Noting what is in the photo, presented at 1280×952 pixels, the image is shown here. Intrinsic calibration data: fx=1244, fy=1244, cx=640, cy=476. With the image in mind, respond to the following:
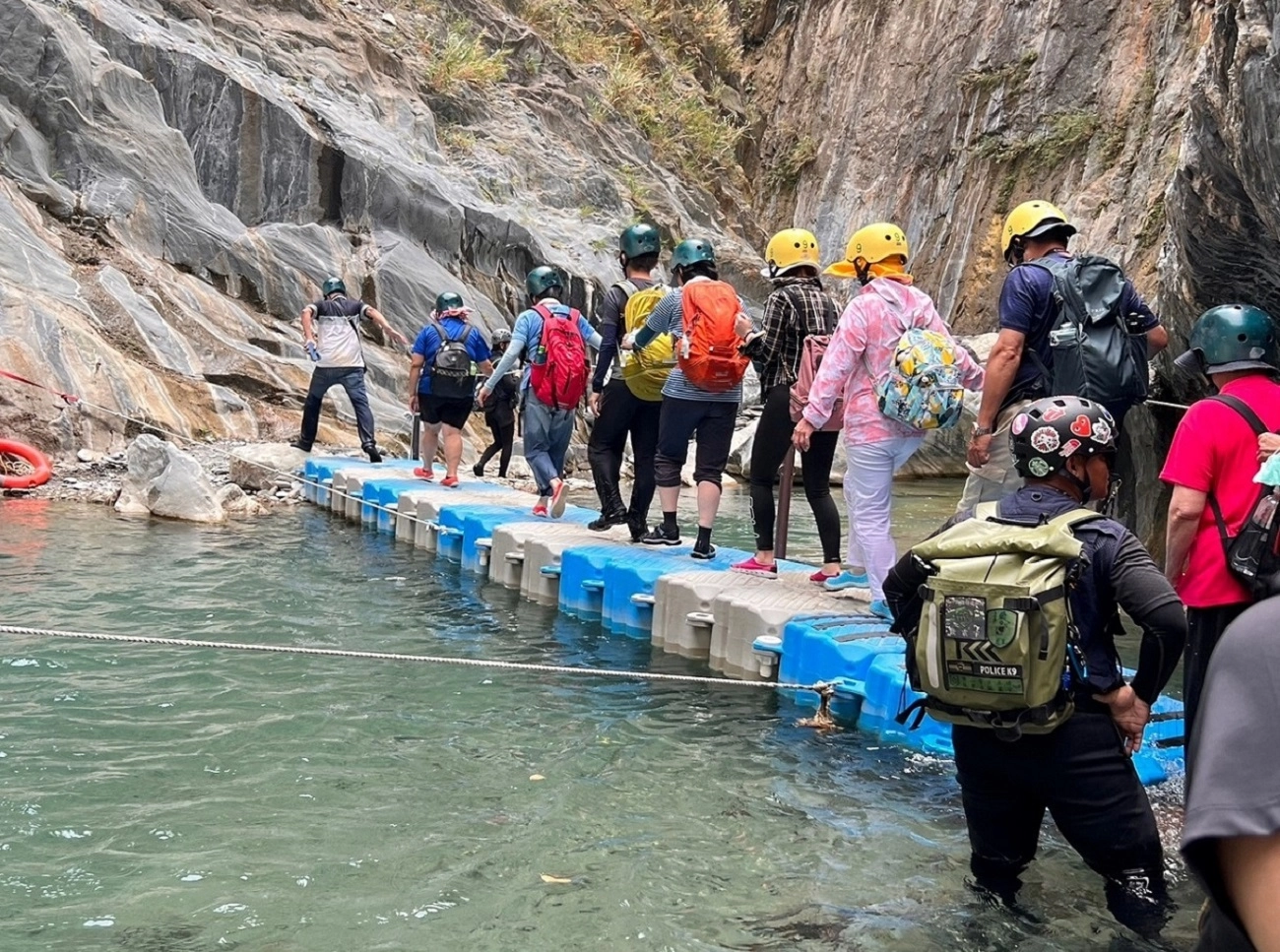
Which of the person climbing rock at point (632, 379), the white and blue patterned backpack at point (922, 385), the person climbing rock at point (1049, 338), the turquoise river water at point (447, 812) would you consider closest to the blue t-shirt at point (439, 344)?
the person climbing rock at point (632, 379)

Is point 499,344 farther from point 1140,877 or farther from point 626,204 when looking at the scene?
point 1140,877

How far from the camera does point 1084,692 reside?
2.98 metres

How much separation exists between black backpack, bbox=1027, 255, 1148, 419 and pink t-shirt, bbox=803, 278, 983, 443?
0.94m

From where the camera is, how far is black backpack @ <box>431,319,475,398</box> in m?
10.6

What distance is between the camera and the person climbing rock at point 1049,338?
15.4 ft

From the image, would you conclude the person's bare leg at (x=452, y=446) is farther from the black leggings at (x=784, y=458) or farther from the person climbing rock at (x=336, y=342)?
the black leggings at (x=784, y=458)

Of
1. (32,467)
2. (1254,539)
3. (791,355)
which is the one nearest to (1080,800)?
(1254,539)

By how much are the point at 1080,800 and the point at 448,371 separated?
→ 8299mm

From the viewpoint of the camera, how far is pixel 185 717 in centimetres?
496

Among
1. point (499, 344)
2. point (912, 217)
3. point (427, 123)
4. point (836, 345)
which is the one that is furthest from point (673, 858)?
point (912, 217)

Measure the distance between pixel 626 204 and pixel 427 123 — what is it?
4679 mm

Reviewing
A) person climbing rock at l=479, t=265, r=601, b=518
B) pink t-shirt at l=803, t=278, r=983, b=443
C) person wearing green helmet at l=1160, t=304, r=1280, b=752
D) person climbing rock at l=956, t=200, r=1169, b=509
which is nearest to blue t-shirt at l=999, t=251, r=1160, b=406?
person climbing rock at l=956, t=200, r=1169, b=509

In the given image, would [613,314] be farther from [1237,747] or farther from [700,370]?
[1237,747]

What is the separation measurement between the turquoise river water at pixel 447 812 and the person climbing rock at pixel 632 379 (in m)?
1.61
